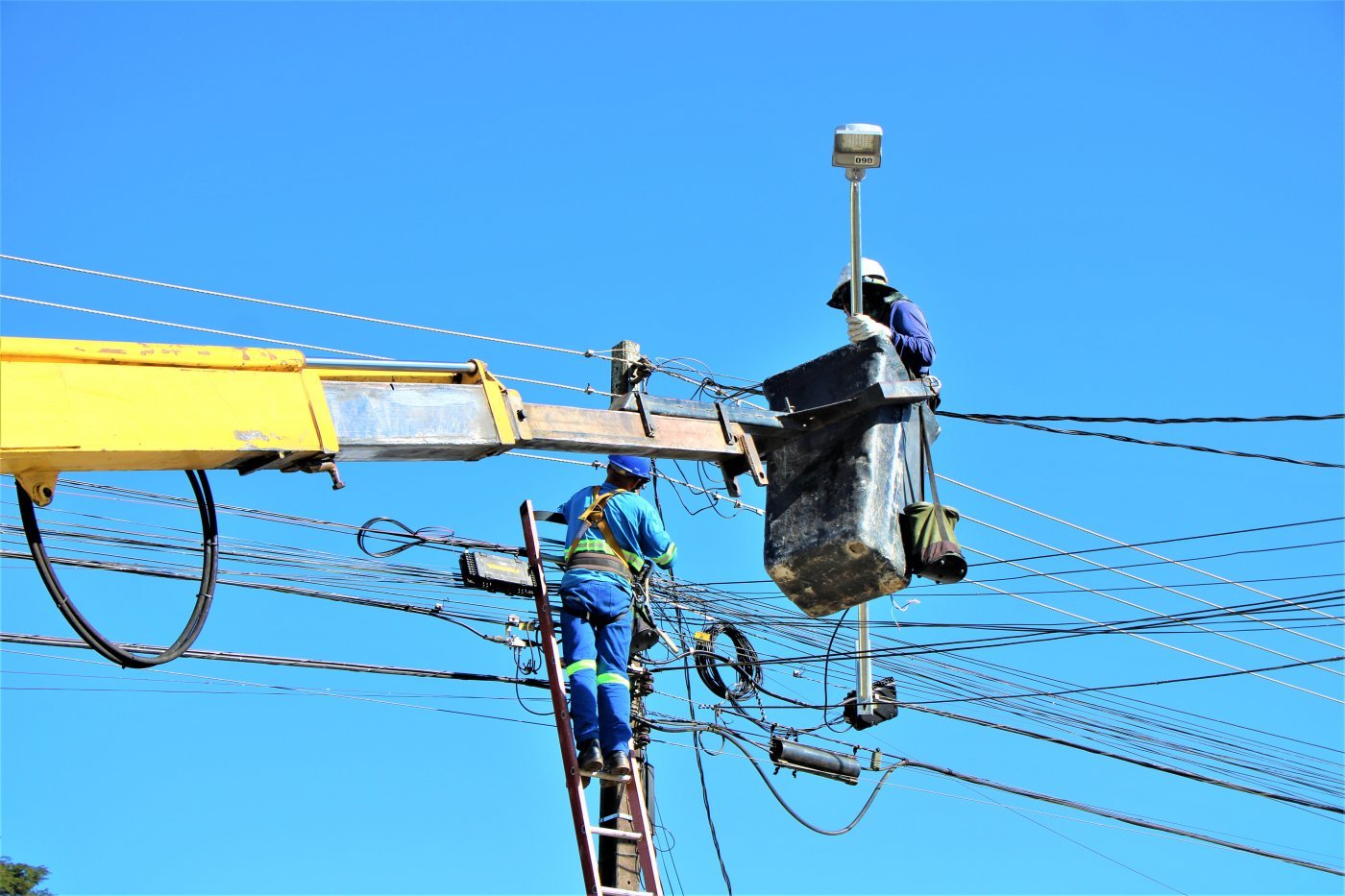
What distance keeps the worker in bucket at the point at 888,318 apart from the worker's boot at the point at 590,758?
2221 mm

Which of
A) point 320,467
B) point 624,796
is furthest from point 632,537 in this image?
point 320,467

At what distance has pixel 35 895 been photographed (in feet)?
41.0

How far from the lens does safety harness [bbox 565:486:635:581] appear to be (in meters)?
8.29

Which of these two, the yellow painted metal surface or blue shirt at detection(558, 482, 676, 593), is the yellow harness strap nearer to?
blue shirt at detection(558, 482, 676, 593)

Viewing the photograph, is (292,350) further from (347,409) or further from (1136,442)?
(1136,442)

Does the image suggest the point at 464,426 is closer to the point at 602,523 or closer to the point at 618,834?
the point at 602,523

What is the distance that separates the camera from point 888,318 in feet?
27.8

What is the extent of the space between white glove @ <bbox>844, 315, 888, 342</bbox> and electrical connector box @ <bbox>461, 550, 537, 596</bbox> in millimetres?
4061

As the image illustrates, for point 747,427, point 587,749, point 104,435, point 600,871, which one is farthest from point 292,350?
point 600,871

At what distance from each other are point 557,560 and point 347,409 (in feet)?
10.8

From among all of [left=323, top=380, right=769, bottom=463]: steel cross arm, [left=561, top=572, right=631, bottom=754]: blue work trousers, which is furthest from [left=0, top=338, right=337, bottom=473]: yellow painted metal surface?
[left=561, top=572, right=631, bottom=754]: blue work trousers

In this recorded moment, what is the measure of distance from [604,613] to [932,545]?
5.85ft

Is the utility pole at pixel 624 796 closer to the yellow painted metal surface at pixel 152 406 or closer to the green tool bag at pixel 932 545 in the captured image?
the green tool bag at pixel 932 545

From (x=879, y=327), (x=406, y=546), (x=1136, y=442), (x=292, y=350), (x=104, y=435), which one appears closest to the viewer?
(x=104, y=435)
